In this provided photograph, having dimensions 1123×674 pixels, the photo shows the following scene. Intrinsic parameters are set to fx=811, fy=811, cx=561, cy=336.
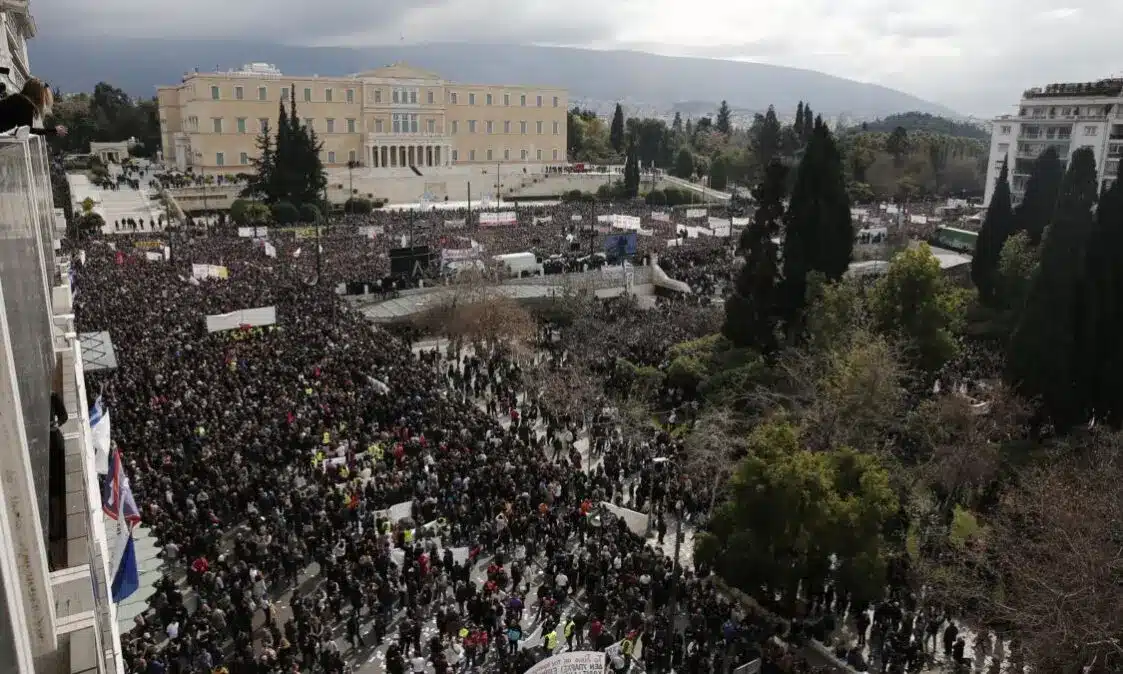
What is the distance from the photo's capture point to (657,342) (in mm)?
28250

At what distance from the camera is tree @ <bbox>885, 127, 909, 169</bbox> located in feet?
262

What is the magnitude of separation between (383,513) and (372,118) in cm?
6769

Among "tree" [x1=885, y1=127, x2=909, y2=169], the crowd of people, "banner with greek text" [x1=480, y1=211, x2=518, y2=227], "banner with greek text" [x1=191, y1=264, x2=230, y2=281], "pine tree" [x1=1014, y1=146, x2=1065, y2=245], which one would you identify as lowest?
the crowd of people

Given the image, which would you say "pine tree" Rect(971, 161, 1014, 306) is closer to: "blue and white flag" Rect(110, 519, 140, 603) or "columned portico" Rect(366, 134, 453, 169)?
"blue and white flag" Rect(110, 519, 140, 603)

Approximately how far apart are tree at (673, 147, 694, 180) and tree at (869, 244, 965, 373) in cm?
6214

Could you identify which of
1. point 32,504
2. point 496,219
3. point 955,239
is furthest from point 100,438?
point 955,239

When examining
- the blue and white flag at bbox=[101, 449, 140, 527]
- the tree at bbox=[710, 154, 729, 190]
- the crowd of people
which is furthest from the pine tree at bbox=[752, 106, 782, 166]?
the blue and white flag at bbox=[101, 449, 140, 527]

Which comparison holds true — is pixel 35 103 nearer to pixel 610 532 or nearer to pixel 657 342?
pixel 610 532

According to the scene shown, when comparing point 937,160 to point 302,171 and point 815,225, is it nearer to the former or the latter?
point 302,171

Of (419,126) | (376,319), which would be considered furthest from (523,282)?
(419,126)

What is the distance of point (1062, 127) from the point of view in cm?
5825

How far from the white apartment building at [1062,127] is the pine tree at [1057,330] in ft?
121

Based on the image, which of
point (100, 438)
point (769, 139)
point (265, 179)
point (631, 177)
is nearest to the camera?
point (100, 438)

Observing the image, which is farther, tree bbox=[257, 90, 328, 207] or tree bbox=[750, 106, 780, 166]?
tree bbox=[750, 106, 780, 166]
